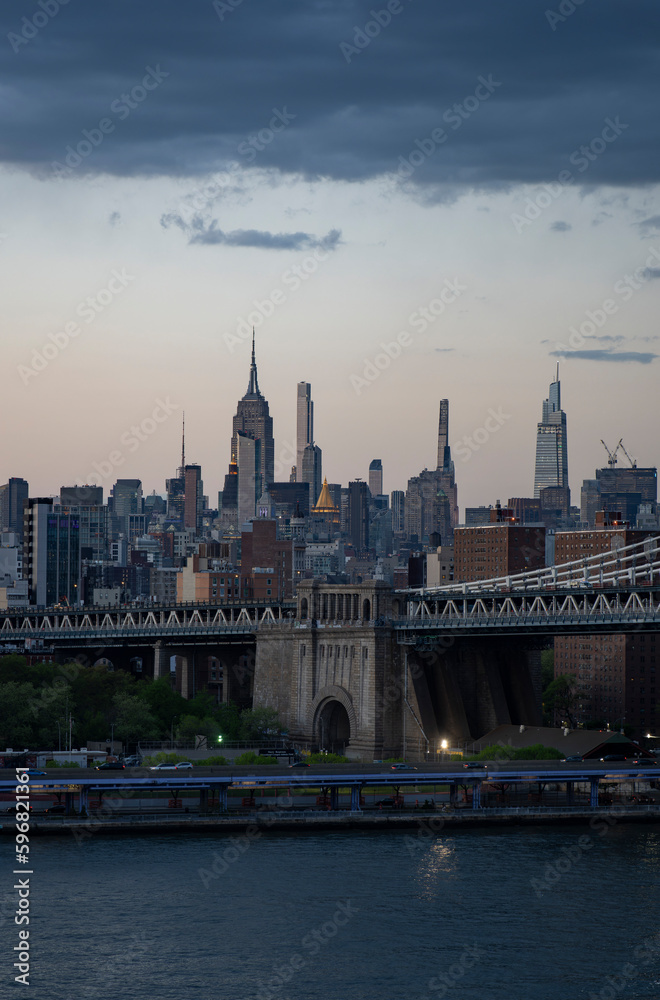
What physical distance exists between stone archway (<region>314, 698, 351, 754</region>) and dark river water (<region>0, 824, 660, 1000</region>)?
104 ft

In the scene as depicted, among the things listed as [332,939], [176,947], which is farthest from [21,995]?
[332,939]

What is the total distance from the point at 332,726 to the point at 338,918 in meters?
48.8

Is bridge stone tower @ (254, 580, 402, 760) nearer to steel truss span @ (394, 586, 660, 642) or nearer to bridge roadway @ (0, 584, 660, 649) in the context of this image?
bridge roadway @ (0, 584, 660, 649)

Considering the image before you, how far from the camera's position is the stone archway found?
103m

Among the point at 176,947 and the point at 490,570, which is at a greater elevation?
the point at 490,570

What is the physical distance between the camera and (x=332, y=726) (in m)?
104

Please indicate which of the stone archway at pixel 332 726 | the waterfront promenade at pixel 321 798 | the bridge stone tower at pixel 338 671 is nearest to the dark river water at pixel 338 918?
the waterfront promenade at pixel 321 798

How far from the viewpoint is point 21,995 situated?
1809 inches

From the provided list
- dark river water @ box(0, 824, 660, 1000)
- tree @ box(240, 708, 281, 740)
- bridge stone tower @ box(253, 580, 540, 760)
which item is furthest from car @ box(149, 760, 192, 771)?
tree @ box(240, 708, 281, 740)

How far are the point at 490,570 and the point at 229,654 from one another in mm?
77171

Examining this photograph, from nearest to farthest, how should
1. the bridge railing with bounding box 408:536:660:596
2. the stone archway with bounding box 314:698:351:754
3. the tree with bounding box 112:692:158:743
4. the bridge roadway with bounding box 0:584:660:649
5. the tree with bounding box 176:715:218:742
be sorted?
1. the bridge roadway with bounding box 0:584:660:649
2. the tree with bounding box 112:692:158:743
3. the tree with bounding box 176:715:218:742
4. the stone archway with bounding box 314:698:351:754
5. the bridge railing with bounding box 408:536:660:596

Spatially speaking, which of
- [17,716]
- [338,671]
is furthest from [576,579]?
[17,716]

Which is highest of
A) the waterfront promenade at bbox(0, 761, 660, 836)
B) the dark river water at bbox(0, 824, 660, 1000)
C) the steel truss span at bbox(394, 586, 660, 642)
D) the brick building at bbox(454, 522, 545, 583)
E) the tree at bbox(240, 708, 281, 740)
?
the brick building at bbox(454, 522, 545, 583)

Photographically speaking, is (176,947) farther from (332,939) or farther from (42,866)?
(42,866)
